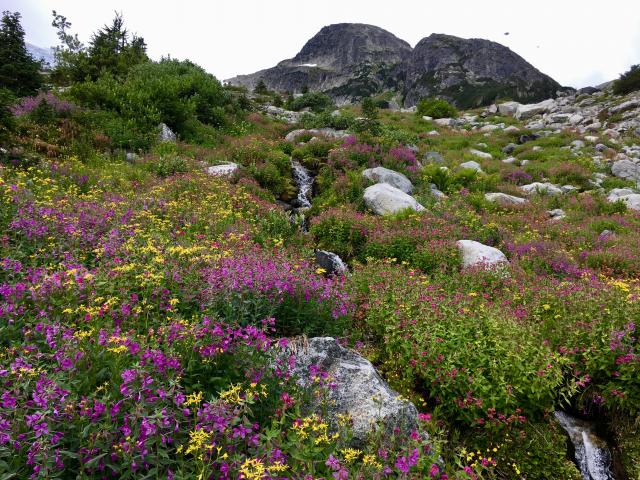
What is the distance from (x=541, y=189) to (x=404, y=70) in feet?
407

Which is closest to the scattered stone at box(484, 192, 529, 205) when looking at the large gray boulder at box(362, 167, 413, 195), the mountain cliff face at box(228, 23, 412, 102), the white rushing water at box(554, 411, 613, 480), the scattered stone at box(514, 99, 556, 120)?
the large gray boulder at box(362, 167, 413, 195)

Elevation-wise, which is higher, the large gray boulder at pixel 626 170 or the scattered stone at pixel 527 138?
the scattered stone at pixel 527 138

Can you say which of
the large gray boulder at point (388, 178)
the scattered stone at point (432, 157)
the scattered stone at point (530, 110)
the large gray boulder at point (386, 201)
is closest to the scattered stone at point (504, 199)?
the large gray boulder at point (388, 178)

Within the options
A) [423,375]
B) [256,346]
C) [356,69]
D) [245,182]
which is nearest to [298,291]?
[256,346]

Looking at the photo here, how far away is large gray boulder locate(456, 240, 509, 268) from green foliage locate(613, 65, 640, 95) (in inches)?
1321

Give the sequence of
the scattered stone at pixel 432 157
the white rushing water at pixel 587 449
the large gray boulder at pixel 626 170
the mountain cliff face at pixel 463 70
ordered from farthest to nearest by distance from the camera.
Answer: the mountain cliff face at pixel 463 70 < the scattered stone at pixel 432 157 < the large gray boulder at pixel 626 170 < the white rushing water at pixel 587 449

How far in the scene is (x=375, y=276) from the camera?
23.9 feet

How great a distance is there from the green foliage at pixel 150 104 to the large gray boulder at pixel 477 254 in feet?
38.8

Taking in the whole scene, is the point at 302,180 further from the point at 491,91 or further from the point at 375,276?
the point at 491,91

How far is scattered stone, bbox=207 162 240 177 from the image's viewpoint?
12859 millimetres

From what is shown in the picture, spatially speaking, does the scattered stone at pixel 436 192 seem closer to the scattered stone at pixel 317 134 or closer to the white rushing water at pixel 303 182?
the white rushing water at pixel 303 182

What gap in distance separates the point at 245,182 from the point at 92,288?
27.9 feet

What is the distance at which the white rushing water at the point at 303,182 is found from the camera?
14337mm

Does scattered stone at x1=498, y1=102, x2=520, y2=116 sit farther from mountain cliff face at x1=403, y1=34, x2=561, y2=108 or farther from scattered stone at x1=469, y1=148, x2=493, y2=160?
mountain cliff face at x1=403, y1=34, x2=561, y2=108
